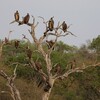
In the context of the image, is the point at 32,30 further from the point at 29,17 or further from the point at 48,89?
the point at 48,89

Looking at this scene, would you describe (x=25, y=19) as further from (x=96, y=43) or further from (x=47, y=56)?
(x=96, y=43)

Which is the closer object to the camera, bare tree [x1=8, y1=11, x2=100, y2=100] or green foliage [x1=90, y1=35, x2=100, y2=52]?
bare tree [x1=8, y1=11, x2=100, y2=100]

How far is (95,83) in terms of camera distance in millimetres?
26047

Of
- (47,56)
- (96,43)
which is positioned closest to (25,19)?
(47,56)

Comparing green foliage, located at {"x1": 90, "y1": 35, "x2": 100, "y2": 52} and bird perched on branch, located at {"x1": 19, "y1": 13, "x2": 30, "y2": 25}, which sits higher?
green foliage, located at {"x1": 90, "y1": 35, "x2": 100, "y2": 52}

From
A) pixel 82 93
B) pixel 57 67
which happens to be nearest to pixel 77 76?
pixel 82 93

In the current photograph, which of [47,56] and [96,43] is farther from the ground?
[96,43]

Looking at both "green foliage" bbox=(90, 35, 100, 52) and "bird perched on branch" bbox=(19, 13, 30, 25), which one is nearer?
"bird perched on branch" bbox=(19, 13, 30, 25)

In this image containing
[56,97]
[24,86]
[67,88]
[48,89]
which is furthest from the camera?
[67,88]

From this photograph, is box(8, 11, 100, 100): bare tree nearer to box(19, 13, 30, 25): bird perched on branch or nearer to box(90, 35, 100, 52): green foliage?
box(19, 13, 30, 25): bird perched on branch

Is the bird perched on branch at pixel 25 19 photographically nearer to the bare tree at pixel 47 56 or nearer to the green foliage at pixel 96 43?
the bare tree at pixel 47 56

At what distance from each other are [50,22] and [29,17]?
42 centimetres

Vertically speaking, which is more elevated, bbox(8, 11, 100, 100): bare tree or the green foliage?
the green foliage

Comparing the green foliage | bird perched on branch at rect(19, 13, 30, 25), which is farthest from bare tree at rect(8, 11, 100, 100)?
the green foliage
